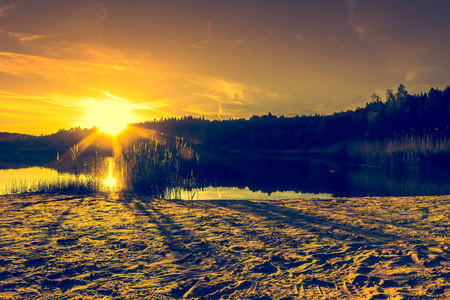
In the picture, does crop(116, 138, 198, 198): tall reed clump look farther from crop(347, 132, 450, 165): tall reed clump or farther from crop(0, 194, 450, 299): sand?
crop(347, 132, 450, 165): tall reed clump

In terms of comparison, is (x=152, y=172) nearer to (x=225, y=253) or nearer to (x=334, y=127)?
(x=225, y=253)

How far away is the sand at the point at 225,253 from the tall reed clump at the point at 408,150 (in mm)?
16733

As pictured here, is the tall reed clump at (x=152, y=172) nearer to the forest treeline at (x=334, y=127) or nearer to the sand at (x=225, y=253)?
the sand at (x=225, y=253)

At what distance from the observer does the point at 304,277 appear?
3715 millimetres

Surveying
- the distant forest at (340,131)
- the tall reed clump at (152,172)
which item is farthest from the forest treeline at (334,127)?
the tall reed clump at (152,172)

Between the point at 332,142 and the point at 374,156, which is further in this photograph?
the point at 332,142

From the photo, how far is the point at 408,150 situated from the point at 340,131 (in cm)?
5513

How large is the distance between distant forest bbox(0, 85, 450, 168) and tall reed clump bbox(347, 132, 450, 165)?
0.20 feet

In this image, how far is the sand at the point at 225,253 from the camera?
342 cm

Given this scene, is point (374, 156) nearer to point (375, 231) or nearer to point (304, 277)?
point (375, 231)

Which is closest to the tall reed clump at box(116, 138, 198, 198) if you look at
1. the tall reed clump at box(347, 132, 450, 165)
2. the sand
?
the sand

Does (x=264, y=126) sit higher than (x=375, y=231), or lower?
higher

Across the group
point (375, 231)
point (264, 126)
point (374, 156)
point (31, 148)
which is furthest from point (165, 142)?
point (264, 126)

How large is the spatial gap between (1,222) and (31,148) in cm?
6508
